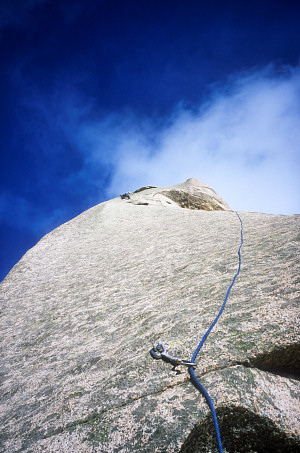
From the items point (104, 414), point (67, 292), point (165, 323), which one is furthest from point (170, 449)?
point (67, 292)

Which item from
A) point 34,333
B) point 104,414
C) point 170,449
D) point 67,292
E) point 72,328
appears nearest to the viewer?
point 170,449

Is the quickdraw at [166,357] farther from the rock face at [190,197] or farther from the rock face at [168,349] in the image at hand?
the rock face at [190,197]

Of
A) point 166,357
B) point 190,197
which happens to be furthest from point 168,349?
point 190,197

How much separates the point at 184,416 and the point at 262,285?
111 inches

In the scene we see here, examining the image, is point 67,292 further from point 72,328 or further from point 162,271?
point 162,271

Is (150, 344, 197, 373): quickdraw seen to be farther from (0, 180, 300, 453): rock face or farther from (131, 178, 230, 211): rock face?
(131, 178, 230, 211): rock face

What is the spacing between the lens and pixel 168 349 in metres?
3.27

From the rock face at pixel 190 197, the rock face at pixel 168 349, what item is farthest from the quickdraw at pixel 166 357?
the rock face at pixel 190 197

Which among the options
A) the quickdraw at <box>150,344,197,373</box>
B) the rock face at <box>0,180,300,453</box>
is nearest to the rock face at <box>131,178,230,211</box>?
the rock face at <box>0,180,300,453</box>

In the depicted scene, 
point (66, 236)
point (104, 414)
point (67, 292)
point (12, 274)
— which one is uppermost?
point (66, 236)

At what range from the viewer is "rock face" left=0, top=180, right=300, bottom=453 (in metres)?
2.27

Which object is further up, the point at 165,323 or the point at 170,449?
the point at 165,323

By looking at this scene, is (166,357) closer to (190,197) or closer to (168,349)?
(168,349)

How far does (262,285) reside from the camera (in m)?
4.17
